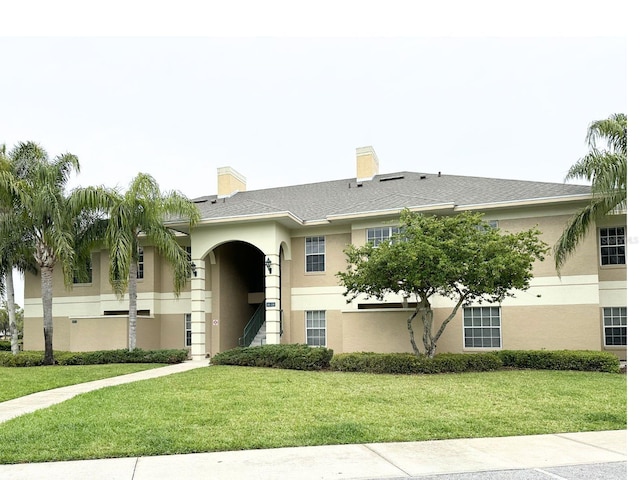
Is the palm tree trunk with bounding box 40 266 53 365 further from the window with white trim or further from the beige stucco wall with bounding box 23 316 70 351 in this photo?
the window with white trim

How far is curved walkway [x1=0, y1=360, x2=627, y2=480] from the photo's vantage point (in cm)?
636

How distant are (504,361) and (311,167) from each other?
24.8 meters

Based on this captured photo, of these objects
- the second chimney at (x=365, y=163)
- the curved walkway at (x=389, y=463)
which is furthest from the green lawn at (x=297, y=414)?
the second chimney at (x=365, y=163)

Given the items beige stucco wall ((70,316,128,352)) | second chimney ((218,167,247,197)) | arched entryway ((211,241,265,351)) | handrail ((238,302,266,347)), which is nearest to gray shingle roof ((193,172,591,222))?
second chimney ((218,167,247,197))

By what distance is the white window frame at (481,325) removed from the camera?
20.6 m

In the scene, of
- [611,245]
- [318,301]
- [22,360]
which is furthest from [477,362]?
[22,360]

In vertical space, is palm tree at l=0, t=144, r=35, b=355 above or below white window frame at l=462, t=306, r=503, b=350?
above

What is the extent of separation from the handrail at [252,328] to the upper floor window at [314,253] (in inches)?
135

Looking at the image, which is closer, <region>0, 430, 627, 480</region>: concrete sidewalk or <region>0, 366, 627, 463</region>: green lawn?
<region>0, 430, 627, 480</region>: concrete sidewalk

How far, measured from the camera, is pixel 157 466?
22.3ft

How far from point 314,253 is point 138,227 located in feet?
23.3

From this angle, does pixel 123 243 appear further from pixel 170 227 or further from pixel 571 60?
pixel 571 60

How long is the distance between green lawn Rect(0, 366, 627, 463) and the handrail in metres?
8.77

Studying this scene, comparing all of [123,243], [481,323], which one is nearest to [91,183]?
[123,243]
